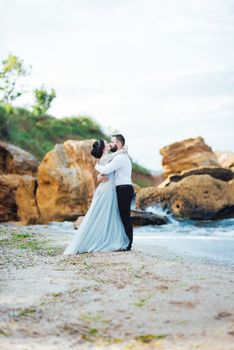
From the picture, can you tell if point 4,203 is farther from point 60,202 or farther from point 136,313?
point 136,313

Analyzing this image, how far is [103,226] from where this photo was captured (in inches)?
364

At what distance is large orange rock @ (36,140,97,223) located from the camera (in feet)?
66.3

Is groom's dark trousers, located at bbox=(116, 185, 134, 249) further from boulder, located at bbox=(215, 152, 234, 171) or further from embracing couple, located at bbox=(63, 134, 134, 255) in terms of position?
boulder, located at bbox=(215, 152, 234, 171)

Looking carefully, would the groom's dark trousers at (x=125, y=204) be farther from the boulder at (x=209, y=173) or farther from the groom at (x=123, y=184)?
the boulder at (x=209, y=173)

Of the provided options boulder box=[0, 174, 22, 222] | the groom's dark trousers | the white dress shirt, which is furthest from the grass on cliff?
the groom's dark trousers

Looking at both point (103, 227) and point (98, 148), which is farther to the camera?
point (98, 148)

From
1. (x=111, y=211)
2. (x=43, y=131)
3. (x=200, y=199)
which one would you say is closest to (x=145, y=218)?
(x=200, y=199)

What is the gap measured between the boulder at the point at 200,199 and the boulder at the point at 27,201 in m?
5.34

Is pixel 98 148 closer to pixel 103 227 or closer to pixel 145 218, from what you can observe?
pixel 103 227

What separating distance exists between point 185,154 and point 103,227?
79.5 ft

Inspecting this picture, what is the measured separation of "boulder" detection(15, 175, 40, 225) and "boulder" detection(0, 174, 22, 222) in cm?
47

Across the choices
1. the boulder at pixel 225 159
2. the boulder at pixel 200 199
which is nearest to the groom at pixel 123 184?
the boulder at pixel 200 199

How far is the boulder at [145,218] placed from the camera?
18.4 meters

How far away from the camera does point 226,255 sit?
396 inches
